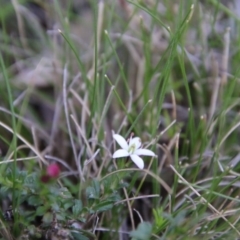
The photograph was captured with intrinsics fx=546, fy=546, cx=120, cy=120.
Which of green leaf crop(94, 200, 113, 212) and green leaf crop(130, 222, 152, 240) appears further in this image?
green leaf crop(94, 200, 113, 212)

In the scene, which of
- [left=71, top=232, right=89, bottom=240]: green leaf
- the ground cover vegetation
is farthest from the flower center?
[left=71, top=232, right=89, bottom=240]: green leaf

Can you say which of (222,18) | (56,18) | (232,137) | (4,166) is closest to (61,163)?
(4,166)

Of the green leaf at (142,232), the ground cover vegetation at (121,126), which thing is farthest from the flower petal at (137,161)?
the green leaf at (142,232)

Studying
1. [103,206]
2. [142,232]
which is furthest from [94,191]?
[142,232]

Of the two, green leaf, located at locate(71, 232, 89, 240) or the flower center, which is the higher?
the flower center

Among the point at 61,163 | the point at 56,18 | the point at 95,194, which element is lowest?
the point at 61,163

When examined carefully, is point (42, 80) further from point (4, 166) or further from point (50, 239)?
point (50, 239)

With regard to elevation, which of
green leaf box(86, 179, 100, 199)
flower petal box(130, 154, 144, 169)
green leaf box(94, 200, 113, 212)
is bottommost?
green leaf box(94, 200, 113, 212)

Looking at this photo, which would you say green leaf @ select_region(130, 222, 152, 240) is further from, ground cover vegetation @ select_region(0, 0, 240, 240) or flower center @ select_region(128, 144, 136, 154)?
flower center @ select_region(128, 144, 136, 154)

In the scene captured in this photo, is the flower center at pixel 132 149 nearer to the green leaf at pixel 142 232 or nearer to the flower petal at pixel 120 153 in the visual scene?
the flower petal at pixel 120 153
